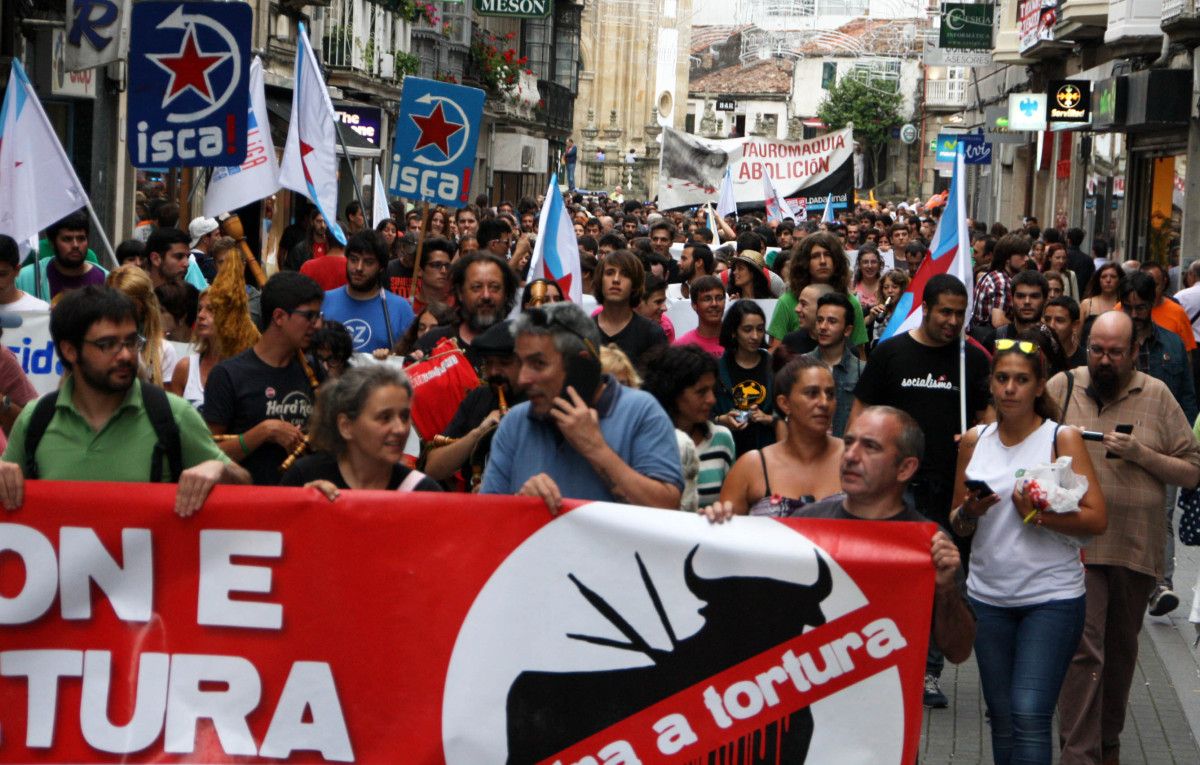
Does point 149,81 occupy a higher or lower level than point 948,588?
higher

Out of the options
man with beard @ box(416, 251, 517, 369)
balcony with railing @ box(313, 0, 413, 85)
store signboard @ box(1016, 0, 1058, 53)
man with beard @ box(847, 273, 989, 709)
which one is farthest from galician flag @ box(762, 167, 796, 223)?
man with beard @ box(416, 251, 517, 369)

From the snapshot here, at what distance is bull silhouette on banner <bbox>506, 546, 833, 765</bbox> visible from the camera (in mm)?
5059

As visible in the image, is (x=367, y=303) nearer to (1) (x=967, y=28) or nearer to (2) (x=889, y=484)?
→ (2) (x=889, y=484)

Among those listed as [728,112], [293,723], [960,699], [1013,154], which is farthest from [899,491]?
[728,112]

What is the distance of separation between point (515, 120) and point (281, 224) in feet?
84.5

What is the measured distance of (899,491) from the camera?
5.30 metres

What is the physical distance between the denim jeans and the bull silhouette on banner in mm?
1066

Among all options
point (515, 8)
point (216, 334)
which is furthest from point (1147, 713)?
point (515, 8)

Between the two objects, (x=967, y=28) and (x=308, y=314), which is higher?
(x=967, y=28)

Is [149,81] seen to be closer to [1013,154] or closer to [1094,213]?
[1094,213]

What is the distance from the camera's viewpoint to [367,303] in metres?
9.23

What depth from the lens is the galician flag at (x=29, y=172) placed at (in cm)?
891

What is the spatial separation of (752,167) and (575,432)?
2263cm

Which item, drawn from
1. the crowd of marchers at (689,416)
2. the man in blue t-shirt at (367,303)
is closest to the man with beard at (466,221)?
the crowd of marchers at (689,416)
